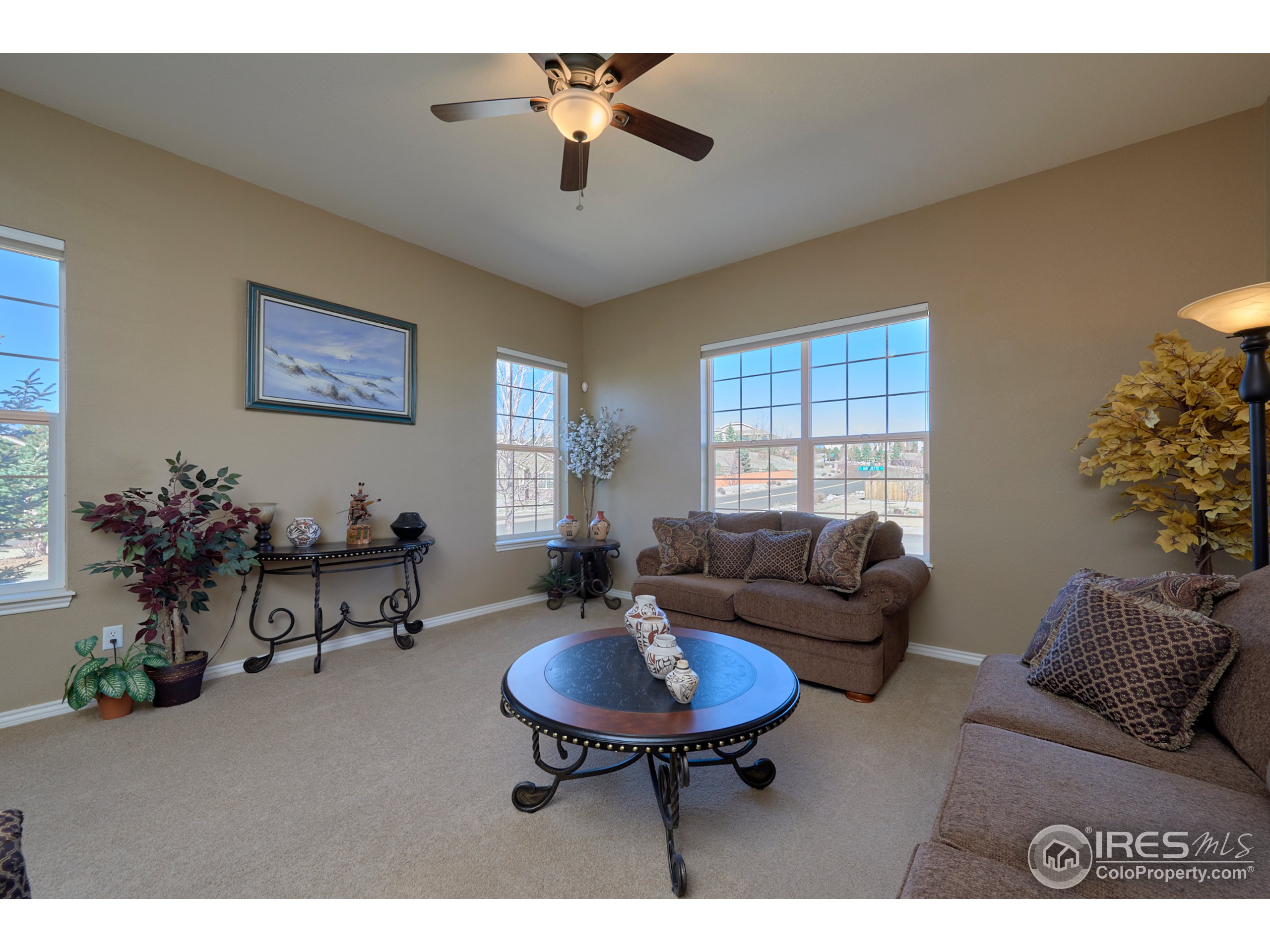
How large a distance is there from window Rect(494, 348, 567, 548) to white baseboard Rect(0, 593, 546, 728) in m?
0.55

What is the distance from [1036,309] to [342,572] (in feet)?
15.7

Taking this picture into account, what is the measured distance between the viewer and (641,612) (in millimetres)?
2086

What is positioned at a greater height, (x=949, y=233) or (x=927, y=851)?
(x=949, y=233)

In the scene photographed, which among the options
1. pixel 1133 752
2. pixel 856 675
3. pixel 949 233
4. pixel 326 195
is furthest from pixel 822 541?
pixel 326 195

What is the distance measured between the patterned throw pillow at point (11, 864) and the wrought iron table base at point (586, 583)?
12.0 ft

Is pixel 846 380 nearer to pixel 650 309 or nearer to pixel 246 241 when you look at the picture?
pixel 650 309

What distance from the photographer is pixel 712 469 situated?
462 cm

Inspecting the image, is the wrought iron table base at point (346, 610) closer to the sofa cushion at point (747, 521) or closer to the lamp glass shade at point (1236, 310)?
the sofa cushion at point (747, 521)

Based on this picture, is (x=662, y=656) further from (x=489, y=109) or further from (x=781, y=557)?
(x=489, y=109)

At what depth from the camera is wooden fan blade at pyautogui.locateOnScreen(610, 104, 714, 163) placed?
6.59 ft

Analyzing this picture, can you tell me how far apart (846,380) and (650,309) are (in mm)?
1975

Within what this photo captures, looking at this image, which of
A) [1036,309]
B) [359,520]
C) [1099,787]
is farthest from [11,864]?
[1036,309]

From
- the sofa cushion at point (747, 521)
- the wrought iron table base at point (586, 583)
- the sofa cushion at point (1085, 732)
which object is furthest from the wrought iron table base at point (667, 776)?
the wrought iron table base at point (586, 583)
